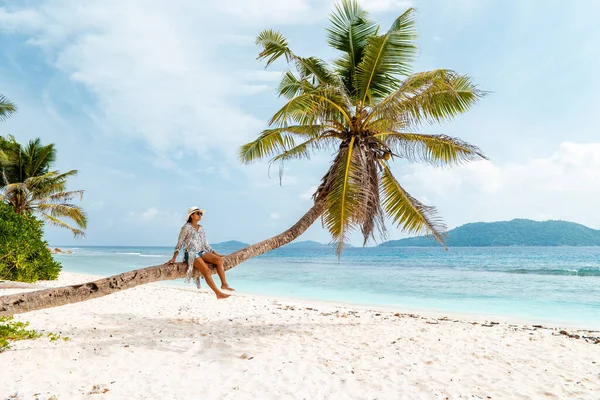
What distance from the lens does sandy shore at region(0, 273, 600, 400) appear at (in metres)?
4.83

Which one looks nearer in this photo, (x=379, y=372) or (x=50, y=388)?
(x=50, y=388)

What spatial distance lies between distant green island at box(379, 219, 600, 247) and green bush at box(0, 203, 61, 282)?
96228 mm

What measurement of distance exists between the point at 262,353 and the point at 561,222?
12919 centimetres

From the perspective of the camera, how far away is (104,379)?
5.00m

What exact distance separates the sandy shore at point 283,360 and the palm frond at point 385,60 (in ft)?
14.6

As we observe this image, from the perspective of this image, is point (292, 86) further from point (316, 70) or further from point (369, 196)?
point (369, 196)

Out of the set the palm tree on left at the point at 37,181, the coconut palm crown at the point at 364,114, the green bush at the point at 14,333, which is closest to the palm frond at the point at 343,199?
the coconut palm crown at the point at 364,114

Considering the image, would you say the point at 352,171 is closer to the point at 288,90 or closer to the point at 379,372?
the point at 288,90

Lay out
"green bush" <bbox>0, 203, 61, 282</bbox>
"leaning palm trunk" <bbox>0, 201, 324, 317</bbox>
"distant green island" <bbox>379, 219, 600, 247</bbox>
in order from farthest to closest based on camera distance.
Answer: "distant green island" <bbox>379, 219, 600, 247</bbox>, "green bush" <bbox>0, 203, 61, 282</bbox>, "leaning palm trunk" <bbox>0, 201, 324, 317</bbox>

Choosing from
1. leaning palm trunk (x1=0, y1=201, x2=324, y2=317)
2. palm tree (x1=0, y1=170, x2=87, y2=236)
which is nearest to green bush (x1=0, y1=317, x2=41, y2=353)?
leaning palm trunk (x1=0, y1=201, x2=324, y2=317)

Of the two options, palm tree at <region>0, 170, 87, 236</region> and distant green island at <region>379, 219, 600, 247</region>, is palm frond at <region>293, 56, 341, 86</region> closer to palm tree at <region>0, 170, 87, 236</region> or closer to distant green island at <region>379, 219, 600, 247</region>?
palm tree at <region>0, 170, 87, 236</region>

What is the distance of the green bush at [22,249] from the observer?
13.0 meters

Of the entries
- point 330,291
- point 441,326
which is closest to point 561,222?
point 330,291

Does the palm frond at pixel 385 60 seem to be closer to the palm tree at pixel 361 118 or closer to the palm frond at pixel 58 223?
the palm tree at pixel 361 118
